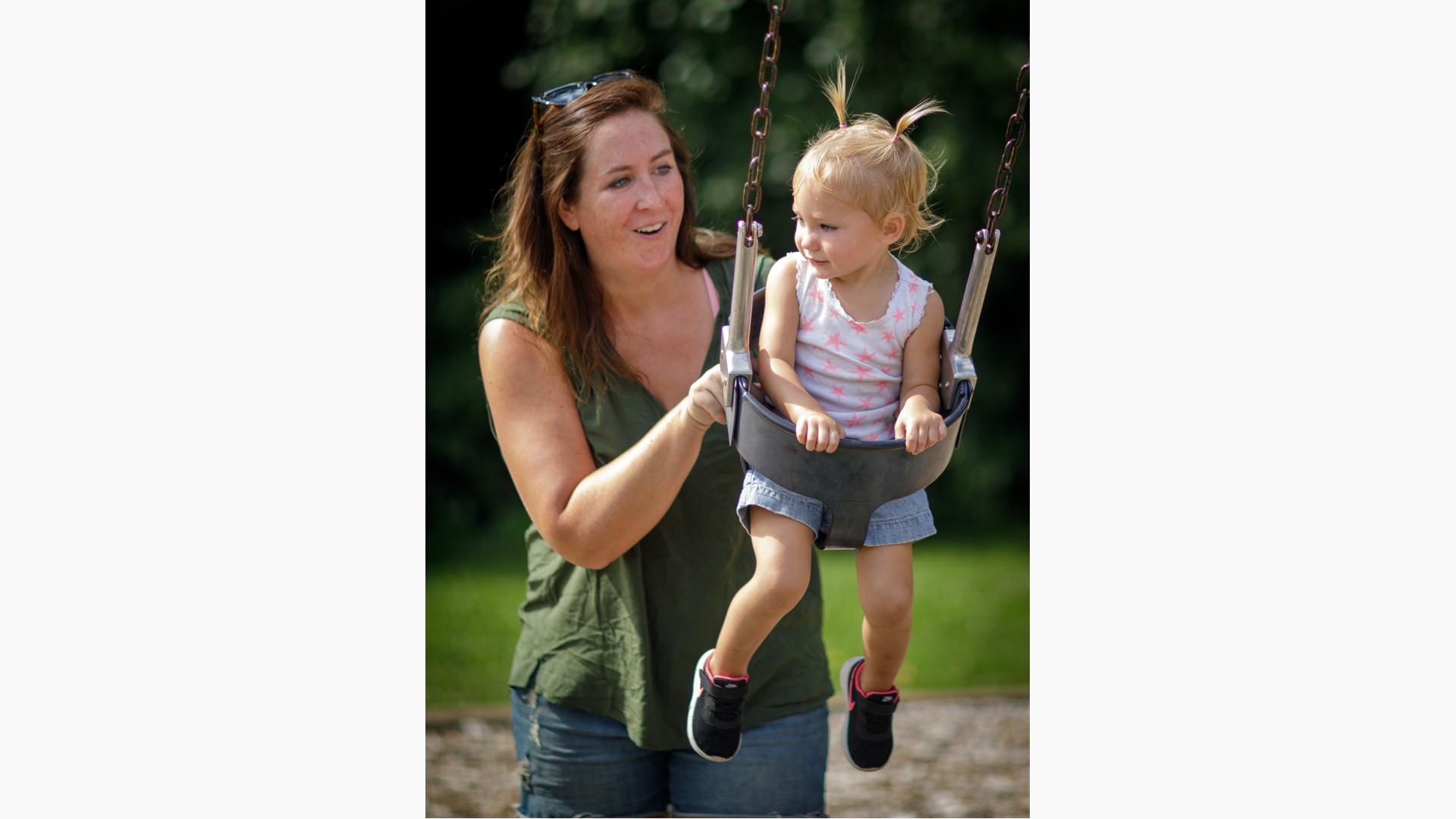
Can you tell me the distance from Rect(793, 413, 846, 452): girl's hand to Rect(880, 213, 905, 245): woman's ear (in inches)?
10.3

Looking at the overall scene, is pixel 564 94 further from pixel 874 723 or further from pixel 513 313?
pixel 874 723

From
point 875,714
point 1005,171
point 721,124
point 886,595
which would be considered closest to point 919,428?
point 886,595

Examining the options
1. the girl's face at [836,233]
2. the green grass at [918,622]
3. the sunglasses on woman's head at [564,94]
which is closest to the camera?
the girl's face at [836,233]

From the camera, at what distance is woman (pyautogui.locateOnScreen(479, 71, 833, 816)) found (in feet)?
6.50

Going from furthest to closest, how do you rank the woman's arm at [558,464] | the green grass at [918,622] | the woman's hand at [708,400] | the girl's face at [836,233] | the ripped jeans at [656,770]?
the green grass at [918,622] < the ripped jeans at [656,770] < the woman's arm at [558,464] < the woman's hand at [708,400] < the girl's face at [836,233]

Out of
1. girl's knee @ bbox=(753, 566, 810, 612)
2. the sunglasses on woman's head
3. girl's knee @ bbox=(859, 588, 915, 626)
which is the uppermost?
the sunglasses on woman's head

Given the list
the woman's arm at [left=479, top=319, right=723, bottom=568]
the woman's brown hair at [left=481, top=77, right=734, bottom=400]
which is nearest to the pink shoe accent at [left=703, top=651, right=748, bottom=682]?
the woman's arm at [left=479, top=319, right=723, bottom=568]

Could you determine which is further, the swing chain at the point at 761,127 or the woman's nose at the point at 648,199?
the woman's nose at the point at 648,199

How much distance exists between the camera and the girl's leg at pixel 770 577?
1.64 metres

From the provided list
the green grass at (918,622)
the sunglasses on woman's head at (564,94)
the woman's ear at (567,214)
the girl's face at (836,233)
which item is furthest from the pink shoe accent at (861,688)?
the green grass at (918,622)

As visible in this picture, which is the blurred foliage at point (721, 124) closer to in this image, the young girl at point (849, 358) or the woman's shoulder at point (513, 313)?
the woman's shoulder at point (513, 313)

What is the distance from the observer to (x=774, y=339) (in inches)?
65.9

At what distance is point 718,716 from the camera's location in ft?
5.72

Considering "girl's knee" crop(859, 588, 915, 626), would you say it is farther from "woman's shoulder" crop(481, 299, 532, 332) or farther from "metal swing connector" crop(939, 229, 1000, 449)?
"woman's shoulder" crop(481, 299, 532, 332)
